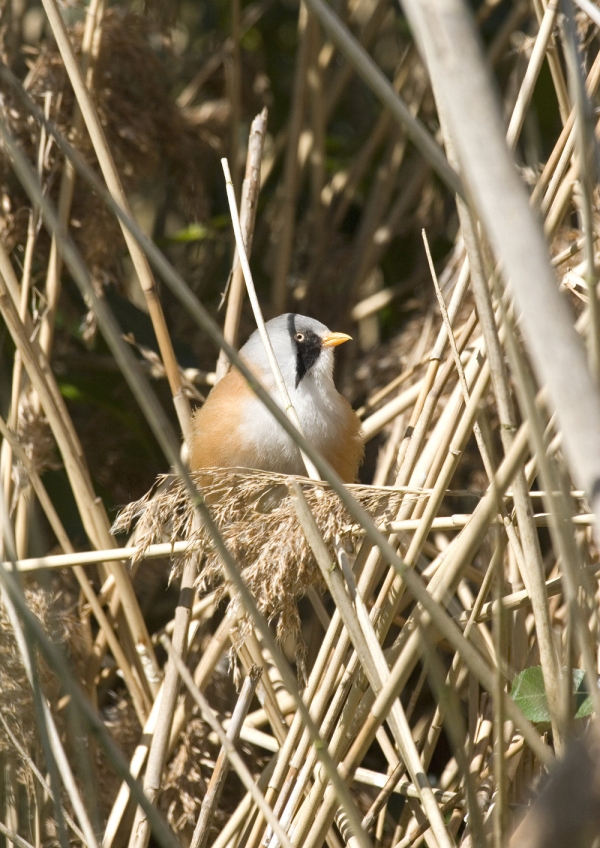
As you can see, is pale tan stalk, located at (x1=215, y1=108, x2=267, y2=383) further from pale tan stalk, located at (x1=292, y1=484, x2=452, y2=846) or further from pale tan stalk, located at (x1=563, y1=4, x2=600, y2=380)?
pale tan stalk, located at (x1=563, y1=4, x2=600, y2=380)

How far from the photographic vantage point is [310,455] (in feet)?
3.85

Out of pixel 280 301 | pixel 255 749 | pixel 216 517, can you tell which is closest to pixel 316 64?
pixel 280 301

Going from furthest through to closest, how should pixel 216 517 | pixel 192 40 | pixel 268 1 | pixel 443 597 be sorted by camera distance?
pixel 192 40 < pixel 268 1 < pixel 216 517 < pixel 443 597

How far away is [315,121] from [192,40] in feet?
3.87

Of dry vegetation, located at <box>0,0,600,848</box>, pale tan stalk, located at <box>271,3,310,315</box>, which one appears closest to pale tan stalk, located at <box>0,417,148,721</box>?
dry vegetation, located at <box>0,0,600,848</box>

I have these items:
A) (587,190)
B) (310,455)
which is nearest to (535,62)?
(587,190)

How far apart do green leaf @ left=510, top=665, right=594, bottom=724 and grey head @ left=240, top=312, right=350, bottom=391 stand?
122 centimetres

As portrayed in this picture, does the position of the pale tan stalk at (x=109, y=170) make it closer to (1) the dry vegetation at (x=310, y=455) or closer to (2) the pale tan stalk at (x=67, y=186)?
(1) the dry vegetation at (x=310, y=455)

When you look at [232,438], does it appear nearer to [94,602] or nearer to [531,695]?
[94,602]

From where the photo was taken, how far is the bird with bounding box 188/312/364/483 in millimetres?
2336

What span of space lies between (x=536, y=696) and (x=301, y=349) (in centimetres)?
134

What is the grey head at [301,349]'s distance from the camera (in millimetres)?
2619

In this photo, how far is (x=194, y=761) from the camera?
218cm

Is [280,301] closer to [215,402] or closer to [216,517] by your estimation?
[215,402]
